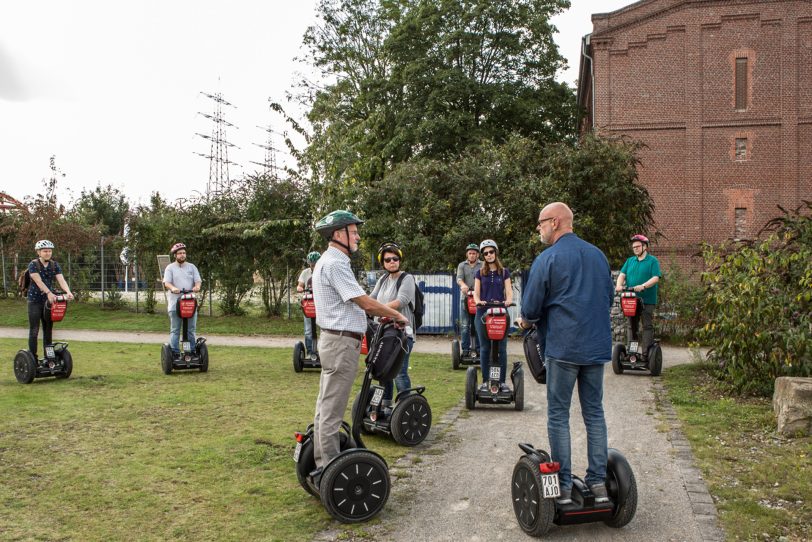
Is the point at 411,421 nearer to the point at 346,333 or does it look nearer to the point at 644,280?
the point at 346,333

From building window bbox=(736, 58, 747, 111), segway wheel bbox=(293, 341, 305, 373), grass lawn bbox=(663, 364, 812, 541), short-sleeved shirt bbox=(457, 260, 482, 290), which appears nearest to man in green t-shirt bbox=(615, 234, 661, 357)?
grass lawn bbox=(663, 364, 812, 541)

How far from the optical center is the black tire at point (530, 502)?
4.41m

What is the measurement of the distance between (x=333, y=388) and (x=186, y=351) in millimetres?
7302

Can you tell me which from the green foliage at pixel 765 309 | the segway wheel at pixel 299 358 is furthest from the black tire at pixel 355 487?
the segway wheel at pixel 299 358

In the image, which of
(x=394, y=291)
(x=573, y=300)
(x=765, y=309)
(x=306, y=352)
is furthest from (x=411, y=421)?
(x=306, y=352)

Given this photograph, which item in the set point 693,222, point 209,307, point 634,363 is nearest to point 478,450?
point 634,363

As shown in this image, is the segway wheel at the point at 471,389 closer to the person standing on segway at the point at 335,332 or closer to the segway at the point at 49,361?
the person standing on segway at the point at 335,332

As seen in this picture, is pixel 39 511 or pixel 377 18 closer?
pixel 39 511

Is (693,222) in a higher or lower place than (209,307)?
higher

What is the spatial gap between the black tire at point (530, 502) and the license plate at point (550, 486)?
0.09 ft

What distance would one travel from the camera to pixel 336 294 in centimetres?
497

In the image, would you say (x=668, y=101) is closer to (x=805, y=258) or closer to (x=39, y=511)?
(x=805, y=258)

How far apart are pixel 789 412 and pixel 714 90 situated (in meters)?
26.7

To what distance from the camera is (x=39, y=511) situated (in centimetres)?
493
